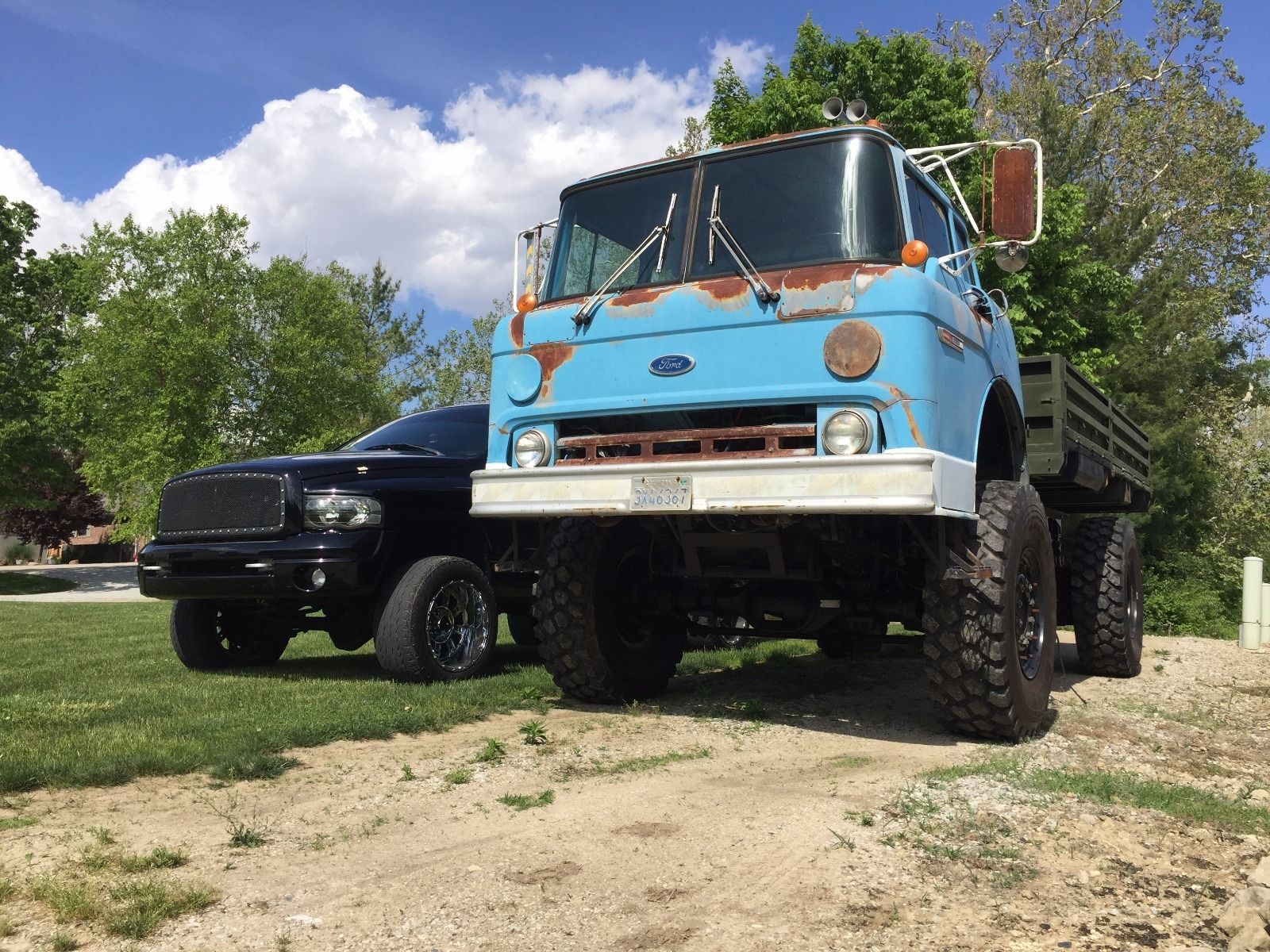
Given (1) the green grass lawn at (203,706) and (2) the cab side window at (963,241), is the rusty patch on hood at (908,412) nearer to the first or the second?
(2) the cab side window at (963,241)

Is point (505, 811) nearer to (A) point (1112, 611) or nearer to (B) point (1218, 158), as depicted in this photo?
(A) point (1112, 611)

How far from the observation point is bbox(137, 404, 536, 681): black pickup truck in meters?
6.52

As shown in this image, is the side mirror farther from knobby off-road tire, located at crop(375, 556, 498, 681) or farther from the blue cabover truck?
knobby off-road tire, located at crop(375, 556, 498, 681)

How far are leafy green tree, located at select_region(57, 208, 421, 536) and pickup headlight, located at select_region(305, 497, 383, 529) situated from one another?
24483 mm

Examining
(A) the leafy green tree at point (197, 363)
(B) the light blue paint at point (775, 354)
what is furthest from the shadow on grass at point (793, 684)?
(A) the leafy green tree at point (197, 363)

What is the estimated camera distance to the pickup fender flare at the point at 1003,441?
6.07 m

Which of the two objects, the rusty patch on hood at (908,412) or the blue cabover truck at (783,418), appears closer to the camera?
the rusty patch on hood at (908,412)

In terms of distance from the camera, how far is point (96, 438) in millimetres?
30250

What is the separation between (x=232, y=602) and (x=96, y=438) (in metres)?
25.9

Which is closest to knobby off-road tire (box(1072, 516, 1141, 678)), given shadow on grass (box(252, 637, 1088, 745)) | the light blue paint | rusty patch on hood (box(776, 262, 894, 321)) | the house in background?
shadow on grass (box(252, 637, 1088, 745))

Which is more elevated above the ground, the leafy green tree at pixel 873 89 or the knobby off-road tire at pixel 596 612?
the leafy green tree at pixel 873 89

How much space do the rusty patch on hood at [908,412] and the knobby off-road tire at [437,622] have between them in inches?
127

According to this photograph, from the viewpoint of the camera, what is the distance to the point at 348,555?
6562mm

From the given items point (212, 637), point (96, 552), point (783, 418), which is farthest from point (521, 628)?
point (96, 552)
